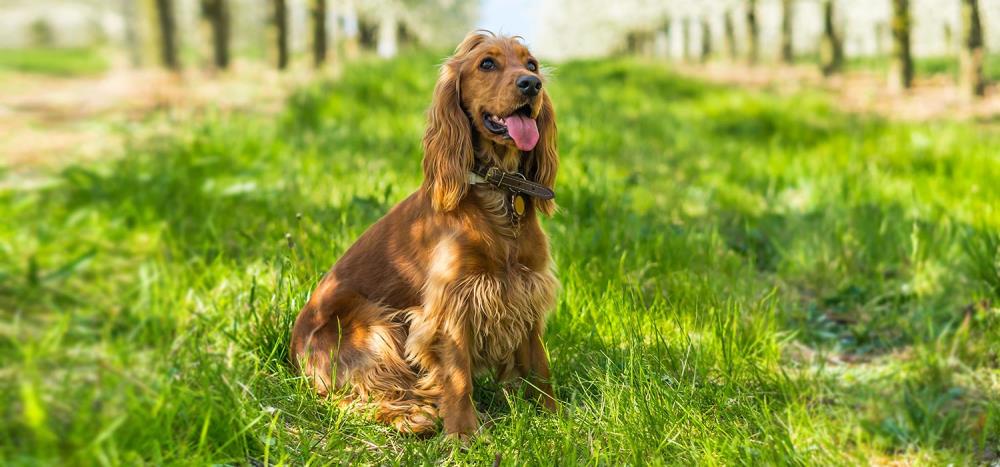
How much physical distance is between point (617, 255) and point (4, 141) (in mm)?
7700

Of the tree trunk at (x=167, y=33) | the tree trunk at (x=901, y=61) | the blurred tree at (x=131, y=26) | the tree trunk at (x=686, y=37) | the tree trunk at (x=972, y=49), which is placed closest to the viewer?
the tree trunk at (x=972, y=49)

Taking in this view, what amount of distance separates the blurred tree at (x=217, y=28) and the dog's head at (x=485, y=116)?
588 inches

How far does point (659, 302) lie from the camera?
11.6 feet

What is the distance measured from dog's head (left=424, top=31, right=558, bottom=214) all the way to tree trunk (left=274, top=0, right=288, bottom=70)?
1525 centimetres

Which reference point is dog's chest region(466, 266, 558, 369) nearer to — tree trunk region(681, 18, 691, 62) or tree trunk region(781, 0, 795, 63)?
tree trunk region(781, 0, 795, 63)

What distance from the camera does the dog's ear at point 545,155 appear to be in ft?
10.2

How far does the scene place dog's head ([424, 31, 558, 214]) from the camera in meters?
2.86

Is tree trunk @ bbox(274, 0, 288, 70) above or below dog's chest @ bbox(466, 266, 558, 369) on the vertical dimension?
above

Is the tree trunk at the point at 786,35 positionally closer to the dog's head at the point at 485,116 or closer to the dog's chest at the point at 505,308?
the dog's head at the point at 485,116

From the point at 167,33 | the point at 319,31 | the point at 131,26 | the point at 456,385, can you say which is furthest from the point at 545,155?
the point at 131,26

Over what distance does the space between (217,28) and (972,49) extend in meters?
14.2

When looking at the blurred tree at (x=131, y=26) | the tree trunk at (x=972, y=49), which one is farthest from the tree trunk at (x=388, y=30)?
the tree trunk at (x=972, y=49)

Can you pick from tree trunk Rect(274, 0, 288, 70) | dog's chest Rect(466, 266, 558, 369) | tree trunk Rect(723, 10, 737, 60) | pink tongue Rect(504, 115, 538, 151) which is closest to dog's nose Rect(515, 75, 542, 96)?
pink tongue Rect(504, 115, 538, 151)

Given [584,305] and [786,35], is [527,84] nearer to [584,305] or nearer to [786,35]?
[584,305]
